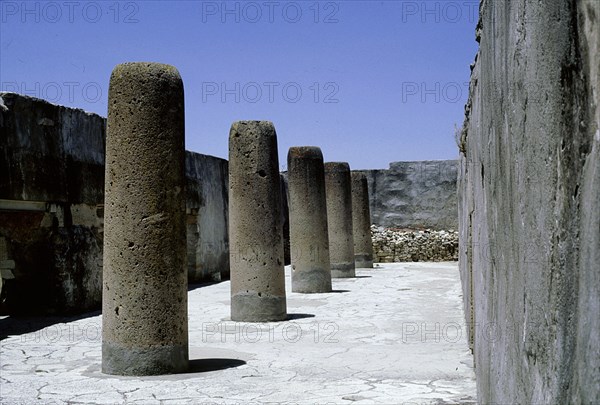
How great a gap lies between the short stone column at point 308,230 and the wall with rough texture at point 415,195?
13.8m

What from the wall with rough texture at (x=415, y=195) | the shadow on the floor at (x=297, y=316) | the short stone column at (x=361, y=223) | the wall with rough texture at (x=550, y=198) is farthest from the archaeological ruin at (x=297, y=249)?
the wall with rough texture at (x=415, y=195)

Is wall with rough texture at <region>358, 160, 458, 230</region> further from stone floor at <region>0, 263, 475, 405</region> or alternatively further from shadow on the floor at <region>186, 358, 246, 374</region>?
shadow on the floor at <region>186, 358, 246, 374</region>

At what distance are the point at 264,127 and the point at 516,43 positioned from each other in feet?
28.0

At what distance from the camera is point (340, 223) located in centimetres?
1803

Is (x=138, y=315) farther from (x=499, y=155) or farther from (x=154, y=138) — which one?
(x=499, y=155)

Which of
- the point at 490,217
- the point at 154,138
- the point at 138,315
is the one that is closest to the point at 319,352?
the point at 138,315

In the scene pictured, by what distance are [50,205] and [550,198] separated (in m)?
10.2

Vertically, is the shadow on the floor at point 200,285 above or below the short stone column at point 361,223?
below

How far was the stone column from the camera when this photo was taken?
656 centimetres

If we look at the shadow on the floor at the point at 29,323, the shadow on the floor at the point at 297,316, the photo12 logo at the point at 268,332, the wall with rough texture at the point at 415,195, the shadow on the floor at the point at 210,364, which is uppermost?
the wall with rough texture at the point at 415,195

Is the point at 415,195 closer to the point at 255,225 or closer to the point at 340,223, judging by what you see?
the point at 340,223

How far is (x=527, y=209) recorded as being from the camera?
6.18 feet

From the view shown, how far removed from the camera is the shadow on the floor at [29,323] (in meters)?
9.57

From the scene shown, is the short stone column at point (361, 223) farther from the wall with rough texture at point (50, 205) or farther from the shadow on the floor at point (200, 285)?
the wall with rough texture at point (50, 205)
